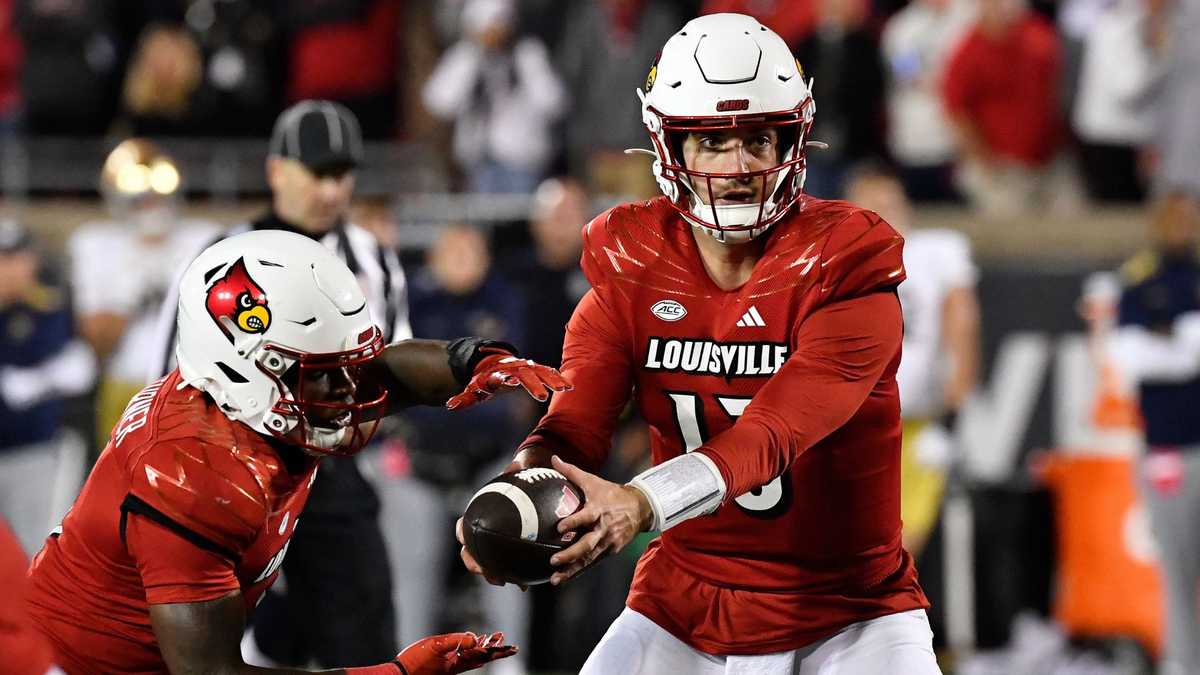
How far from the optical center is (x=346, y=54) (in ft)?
31.3

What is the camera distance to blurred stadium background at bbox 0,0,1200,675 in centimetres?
790

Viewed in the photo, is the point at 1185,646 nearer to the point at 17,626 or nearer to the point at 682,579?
the point at 682,579

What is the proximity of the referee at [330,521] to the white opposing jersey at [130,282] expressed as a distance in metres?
2.83

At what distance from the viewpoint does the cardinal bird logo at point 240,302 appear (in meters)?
3.57

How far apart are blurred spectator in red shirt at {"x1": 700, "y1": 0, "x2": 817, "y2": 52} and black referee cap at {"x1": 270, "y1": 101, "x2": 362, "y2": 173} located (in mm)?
3571

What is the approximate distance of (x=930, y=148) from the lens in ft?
29.6

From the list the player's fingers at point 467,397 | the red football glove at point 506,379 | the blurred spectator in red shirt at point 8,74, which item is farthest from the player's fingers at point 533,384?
the blurred spectator in red shirt at point 8,74

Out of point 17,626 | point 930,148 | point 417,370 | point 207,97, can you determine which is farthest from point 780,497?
point 207,97

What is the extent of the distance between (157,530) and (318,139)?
2.39 meters

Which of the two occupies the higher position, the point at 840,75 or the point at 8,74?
the point at 840,75

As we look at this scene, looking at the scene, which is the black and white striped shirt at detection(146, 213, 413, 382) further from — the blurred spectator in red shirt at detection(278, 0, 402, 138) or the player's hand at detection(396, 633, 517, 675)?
the blurred spectator in red shirt at detection(278, 0, 402, 138)

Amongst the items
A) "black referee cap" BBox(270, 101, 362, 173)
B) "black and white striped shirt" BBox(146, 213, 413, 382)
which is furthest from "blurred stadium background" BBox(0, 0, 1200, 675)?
"black and white striped shirt" BBox(146, 213, 413, 382)

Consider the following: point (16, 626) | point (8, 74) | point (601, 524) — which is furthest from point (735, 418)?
point (8, 74)

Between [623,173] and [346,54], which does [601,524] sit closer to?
[623,173]
